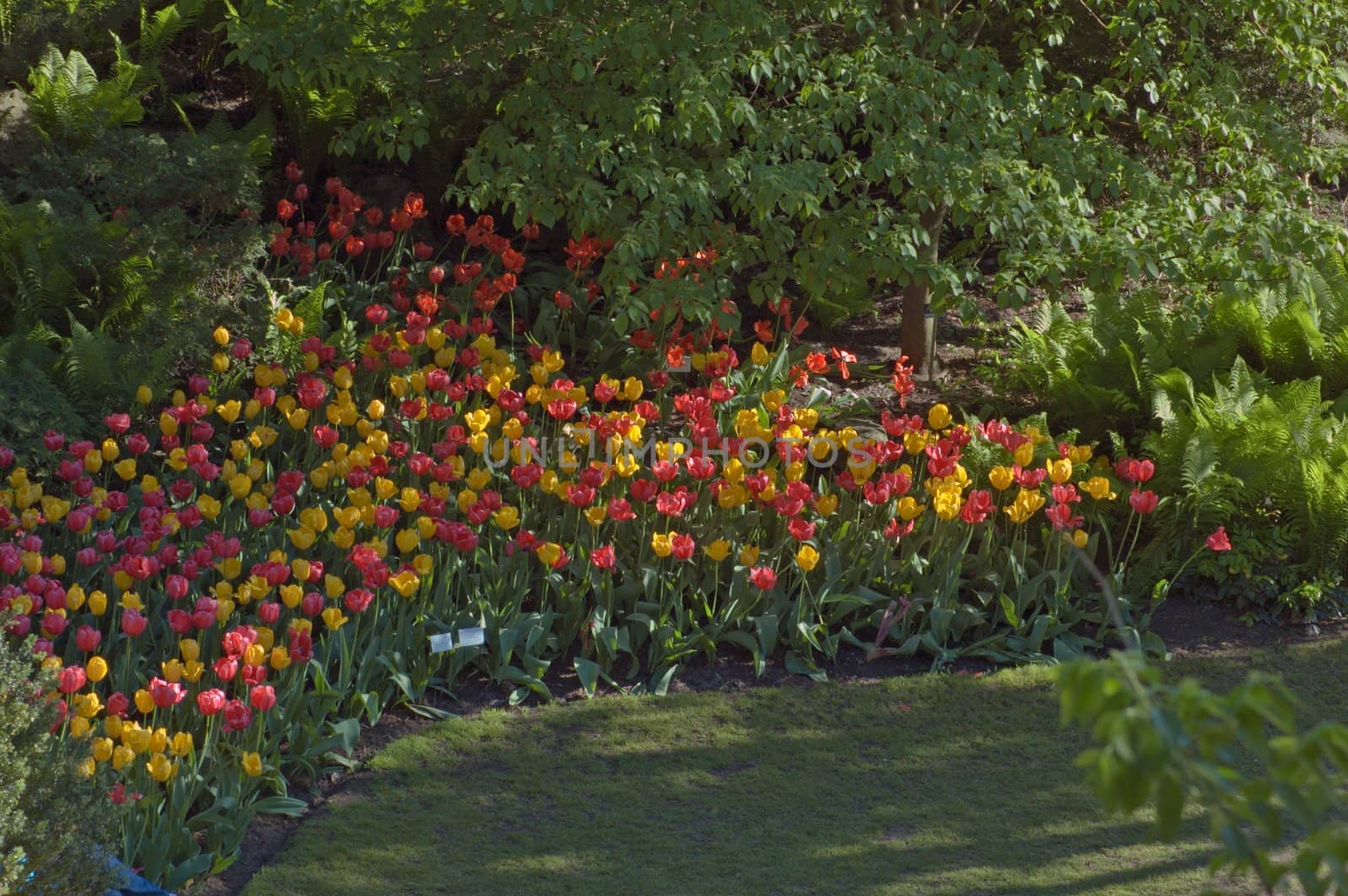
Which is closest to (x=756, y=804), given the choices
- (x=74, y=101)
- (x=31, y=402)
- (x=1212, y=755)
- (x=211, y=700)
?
(x=211, y=700)

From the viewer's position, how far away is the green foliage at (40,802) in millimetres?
2957

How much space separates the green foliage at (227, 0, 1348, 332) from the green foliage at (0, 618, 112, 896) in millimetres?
2943

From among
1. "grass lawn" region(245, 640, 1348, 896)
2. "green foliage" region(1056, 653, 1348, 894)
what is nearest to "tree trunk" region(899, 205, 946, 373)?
"grass lawn" region(245, 640, 1348, 896)

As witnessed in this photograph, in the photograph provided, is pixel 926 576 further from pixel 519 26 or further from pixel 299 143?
pixel 299 143

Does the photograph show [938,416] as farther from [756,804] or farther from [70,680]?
[70,680]

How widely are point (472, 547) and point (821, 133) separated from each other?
244 cm

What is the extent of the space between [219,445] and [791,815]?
3171 millimetres

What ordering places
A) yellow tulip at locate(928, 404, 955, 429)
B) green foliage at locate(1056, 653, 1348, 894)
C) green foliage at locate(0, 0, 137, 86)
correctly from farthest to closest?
green foliage at locate(0, 0, 137, 86) → yellow tulip at locate(928, 404, 955, 429) → green foliage at locate(1056, 653, 1348, 894)

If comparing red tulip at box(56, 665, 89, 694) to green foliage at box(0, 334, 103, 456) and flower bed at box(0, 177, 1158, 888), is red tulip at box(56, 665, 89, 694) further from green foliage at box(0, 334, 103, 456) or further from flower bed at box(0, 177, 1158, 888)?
green foliage at box(0, 334, 103, 456)

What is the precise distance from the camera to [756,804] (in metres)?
4.11

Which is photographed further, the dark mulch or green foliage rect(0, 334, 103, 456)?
green foliage rect(0, 334, 103, 456)

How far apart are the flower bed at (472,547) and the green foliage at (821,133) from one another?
0.53 m

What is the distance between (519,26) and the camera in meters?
6.03

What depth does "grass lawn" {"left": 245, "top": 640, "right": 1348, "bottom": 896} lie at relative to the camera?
3.74 metres
